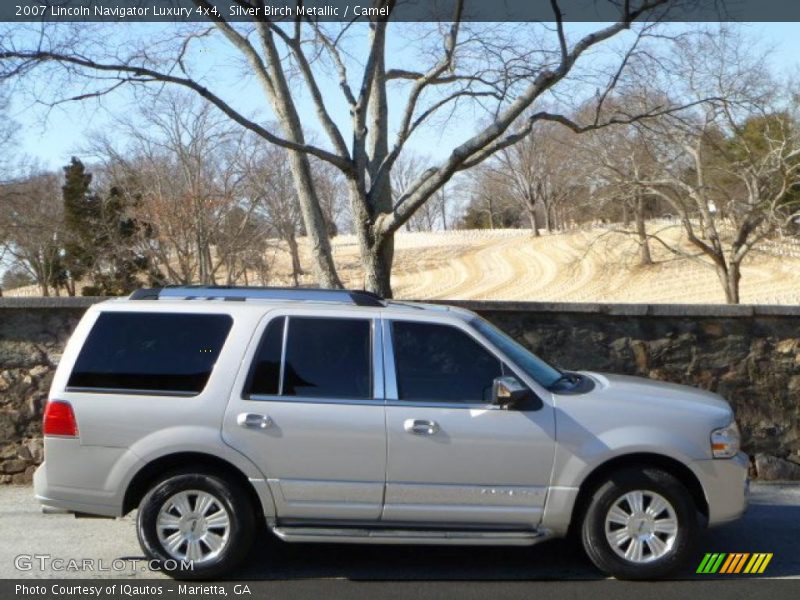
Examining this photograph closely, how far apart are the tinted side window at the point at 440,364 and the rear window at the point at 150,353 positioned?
1.15 meters

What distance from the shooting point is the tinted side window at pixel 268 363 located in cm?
628

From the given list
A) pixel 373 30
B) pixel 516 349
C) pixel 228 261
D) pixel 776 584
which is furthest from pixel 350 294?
pixel 228 261

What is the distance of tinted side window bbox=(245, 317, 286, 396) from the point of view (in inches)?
247

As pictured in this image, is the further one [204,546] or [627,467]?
[627,467]

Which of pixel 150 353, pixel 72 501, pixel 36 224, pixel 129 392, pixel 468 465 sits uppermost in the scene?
pixel 36 224

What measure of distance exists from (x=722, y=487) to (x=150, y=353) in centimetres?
369

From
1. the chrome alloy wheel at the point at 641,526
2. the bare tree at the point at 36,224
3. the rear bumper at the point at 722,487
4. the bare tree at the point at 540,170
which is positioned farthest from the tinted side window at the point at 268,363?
the bare tree at the point at 36,224

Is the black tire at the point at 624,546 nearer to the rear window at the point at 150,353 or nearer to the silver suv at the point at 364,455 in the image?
the silver suv at the point at 364,455

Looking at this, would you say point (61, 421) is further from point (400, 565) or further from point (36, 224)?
point (36, 224)

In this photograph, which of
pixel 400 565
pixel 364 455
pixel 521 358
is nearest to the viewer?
pixel 364 455

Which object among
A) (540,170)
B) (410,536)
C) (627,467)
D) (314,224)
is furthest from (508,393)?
(540,170)

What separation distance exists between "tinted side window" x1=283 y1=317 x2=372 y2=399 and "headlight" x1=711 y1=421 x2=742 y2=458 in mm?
2178

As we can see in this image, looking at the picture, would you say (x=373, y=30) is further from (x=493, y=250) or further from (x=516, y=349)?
(x=493, y=250)

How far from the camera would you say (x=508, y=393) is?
615cm
